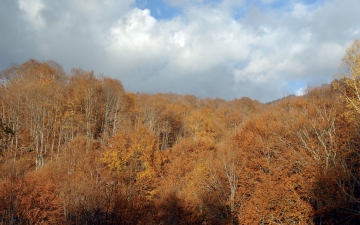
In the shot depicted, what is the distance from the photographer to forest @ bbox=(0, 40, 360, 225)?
66.5 feet

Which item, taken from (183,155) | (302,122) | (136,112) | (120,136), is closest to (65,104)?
(120,136)

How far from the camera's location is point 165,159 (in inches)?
1688

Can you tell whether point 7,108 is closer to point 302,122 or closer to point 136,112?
point 136,112

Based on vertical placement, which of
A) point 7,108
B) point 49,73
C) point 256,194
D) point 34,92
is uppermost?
point 49,73

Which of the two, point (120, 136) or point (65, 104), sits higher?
point (65, 104)

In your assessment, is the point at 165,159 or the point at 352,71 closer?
the point at 352,71

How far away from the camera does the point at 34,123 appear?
37.0m

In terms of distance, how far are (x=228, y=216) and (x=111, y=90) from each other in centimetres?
3516

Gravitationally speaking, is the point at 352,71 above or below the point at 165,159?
above

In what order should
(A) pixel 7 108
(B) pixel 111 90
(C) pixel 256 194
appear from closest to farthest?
1. (C) pixel 256 194
2. (A) pixel 7 108
3. (B) pixel 111 90

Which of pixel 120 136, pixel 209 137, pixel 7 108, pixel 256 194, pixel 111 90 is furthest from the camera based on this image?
pixel 209 137

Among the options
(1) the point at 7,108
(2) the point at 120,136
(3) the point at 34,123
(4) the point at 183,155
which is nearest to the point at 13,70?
(1) the point at 7,108

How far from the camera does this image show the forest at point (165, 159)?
20.3 meters

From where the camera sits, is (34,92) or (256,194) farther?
(34,92)
